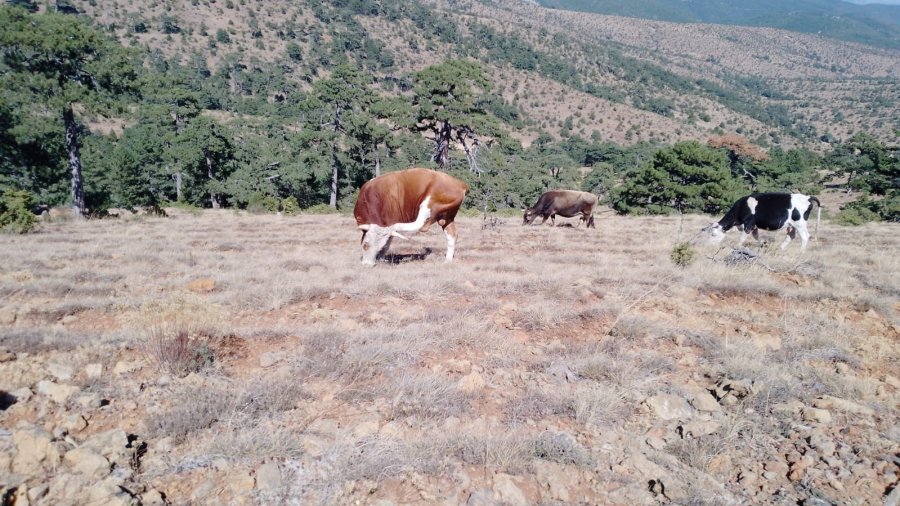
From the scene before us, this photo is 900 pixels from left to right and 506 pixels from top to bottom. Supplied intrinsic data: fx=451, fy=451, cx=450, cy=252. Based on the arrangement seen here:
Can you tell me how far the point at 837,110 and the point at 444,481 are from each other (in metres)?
169

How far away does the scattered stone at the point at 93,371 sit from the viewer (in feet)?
13.9

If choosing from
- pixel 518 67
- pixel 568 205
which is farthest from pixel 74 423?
pixel 518 67

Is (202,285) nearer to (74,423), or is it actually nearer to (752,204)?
(74,423)

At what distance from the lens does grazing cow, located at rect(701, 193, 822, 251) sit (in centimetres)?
1362

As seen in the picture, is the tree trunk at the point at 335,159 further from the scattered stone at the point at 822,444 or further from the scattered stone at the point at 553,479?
the scattered stone at the point at 822,444

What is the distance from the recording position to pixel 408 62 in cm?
11412

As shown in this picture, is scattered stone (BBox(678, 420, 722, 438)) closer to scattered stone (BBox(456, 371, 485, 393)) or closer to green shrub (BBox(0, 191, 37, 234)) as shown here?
scattered stone (BBox(456, 371, 485, 393))

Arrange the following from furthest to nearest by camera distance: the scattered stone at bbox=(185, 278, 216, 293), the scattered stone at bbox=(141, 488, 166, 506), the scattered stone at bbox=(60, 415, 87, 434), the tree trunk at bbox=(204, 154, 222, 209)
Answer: the tree trunk at bbox=(204, 154, 222, 209)
the scattered stone at bbox=(185, 278, 216, 293)
the scattered stone at bbox=(60, 415, 87, 434)
the scattered stone at bbox=(141, 488, 166, 506)

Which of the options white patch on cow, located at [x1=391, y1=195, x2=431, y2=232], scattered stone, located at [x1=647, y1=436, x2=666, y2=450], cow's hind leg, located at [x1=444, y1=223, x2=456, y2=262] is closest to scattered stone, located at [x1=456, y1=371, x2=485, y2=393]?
scattered stone, located at [x1=647, y1=436, x2=666, y2=450]

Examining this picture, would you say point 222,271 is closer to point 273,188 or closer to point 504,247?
point 504,247

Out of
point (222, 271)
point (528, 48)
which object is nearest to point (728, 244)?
point (222, 271)

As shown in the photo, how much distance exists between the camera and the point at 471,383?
4.54m

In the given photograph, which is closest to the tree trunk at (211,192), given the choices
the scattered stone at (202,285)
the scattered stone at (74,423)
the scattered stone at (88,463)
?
the scattered stone at (202,285)

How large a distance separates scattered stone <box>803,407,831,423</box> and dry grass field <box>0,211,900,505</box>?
0.02m
